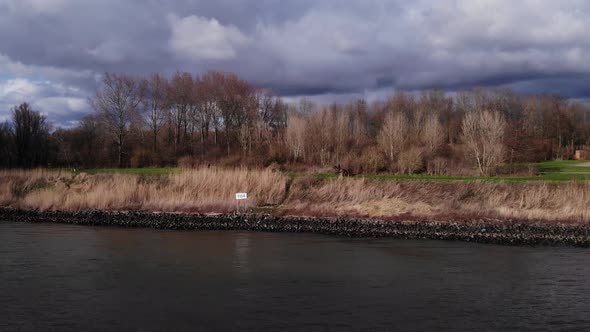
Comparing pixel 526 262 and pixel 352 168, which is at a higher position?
pixel 352 168

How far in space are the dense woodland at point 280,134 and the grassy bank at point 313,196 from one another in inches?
555

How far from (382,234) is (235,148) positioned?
48612 mm

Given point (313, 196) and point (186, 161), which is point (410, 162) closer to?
point (313, 196)

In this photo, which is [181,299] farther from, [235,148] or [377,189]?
[235,148]

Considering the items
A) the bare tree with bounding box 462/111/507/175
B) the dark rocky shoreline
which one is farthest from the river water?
the bare tree with bounding box 462/111/507/175

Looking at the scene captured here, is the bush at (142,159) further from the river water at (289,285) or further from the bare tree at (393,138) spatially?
the river water at (289,285)

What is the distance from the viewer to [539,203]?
3023cm

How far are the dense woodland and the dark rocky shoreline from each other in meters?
19.8

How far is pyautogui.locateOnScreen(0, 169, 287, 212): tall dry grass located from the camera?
114 feet

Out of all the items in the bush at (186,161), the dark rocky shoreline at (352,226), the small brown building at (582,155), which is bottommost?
the dark rocky shoreline at (352,226)

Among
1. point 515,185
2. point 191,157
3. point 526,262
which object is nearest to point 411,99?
point 191,157

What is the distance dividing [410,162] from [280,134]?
23.0 m

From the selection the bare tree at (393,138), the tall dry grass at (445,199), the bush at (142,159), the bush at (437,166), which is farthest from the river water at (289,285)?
the bush at (142,159)

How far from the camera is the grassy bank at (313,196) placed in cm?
2997
